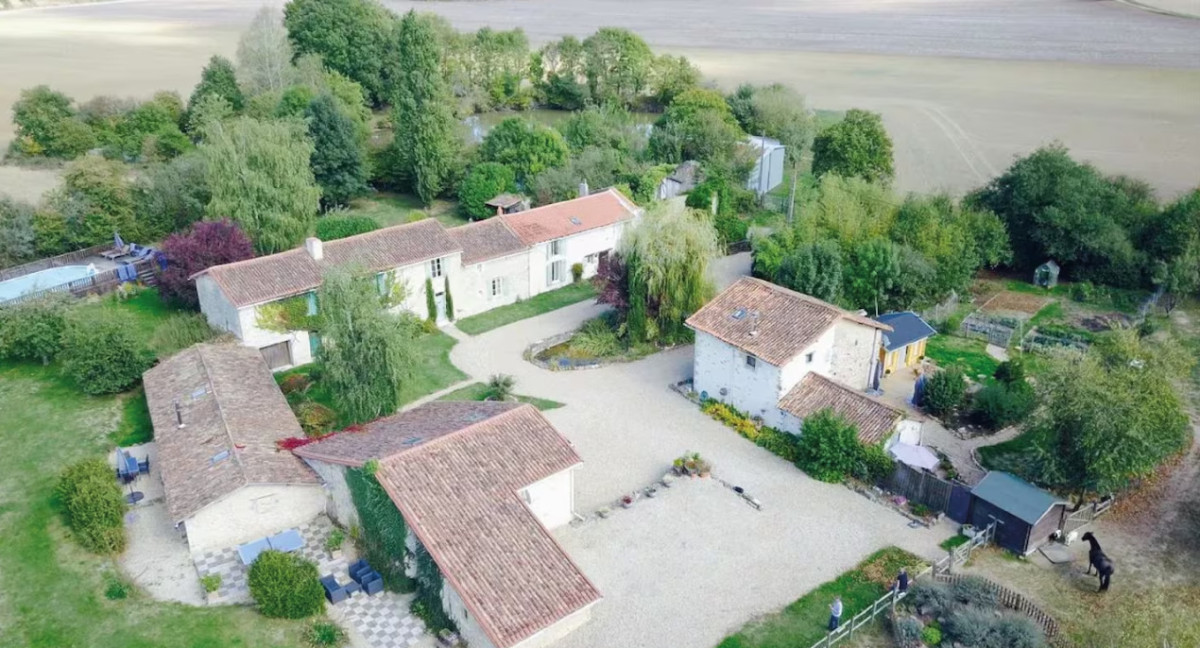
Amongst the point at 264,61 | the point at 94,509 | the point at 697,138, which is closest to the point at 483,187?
the point at 697,138

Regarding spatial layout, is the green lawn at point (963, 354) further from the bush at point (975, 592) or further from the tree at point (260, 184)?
the tree at point (260, 184)

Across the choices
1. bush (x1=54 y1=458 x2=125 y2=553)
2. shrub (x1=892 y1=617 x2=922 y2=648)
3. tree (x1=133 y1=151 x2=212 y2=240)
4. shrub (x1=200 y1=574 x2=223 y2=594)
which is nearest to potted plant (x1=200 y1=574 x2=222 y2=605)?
shrub (x1=200 y1=574 x2=223 y2=594)

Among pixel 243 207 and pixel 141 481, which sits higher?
pixel 243 207

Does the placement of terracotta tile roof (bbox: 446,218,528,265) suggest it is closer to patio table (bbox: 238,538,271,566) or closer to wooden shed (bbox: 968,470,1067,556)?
patio table (bbox: 238,538,271,566)

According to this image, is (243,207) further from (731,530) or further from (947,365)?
(947,365)

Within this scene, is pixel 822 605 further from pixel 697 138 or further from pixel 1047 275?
pixel 697 138

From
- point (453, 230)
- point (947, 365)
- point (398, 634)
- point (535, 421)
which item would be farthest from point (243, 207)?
point (947, 365)
